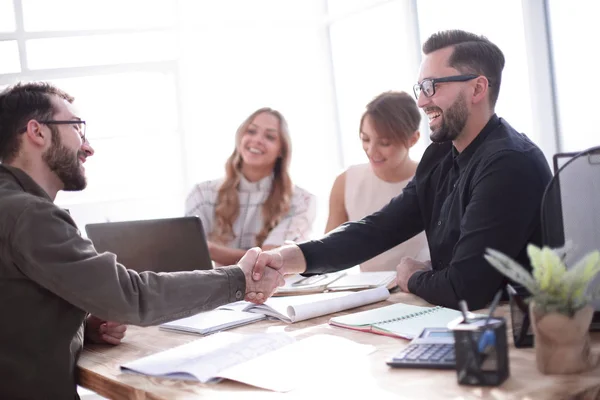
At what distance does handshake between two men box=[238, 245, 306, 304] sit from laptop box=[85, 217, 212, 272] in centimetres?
28

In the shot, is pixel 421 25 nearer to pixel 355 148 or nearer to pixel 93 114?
pixel 355 148

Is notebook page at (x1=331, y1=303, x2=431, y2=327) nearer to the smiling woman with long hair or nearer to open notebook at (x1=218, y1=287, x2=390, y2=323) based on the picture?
open notebook at (x1=218, y1=287, x2=390, y2=323)

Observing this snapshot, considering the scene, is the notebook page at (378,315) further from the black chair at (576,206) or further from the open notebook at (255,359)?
the black chair at (576,206)

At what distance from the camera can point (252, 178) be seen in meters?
3.87

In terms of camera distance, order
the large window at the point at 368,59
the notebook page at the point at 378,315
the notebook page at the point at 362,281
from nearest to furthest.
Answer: the notebook page at the point at 378,315, the notebook page at the point at 362,281, the large window at the point at 368,59

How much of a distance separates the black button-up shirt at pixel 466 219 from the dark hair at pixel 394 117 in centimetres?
74

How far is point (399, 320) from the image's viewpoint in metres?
1.76

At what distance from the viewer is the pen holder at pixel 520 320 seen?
4.54ft

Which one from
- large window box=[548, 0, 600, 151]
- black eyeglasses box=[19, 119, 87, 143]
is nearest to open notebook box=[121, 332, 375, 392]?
black eyeglasses box=[19, 119, 87, 143]

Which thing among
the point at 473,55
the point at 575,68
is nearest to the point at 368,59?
the point at 575,68

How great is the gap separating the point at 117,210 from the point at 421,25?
2.95m

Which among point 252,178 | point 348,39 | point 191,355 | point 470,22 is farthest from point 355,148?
point 191,355

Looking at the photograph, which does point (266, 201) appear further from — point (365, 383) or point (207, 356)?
point (365, 383)

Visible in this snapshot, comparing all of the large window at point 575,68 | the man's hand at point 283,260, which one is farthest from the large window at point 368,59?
the man's hand at point 283,260
